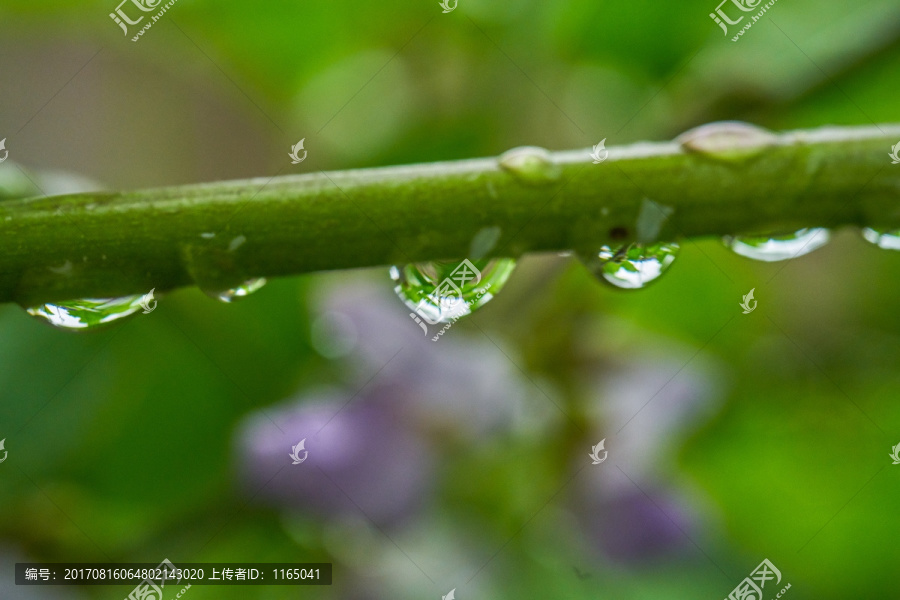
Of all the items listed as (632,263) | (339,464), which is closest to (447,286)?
(632,263)

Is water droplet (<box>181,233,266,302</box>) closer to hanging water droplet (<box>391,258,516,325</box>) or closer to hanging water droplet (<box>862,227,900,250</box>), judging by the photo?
hanging water droplet (<box>391,258,516,325</box>)

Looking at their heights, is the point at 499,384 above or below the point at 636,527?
above

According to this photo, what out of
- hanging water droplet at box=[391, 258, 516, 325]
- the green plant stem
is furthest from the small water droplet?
hanging water droplet at box=[391, 258, 516, 325]

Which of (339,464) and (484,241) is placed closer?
(484,241)

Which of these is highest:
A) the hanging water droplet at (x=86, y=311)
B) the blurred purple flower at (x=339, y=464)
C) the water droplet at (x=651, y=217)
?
the blurred purple flower at (x=339, y=464)

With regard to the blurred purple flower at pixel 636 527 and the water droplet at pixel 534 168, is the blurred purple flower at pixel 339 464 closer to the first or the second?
the blurred purple flower at pixel 636 527

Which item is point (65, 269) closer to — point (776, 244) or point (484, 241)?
point (484, 241)

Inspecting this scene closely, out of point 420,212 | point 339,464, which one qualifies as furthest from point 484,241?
point 339,464

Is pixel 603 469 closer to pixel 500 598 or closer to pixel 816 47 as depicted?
pixel 500 598

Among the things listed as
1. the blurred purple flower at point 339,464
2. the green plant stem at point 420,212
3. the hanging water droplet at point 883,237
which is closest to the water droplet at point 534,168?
→ the green plant stem at point 420,212
